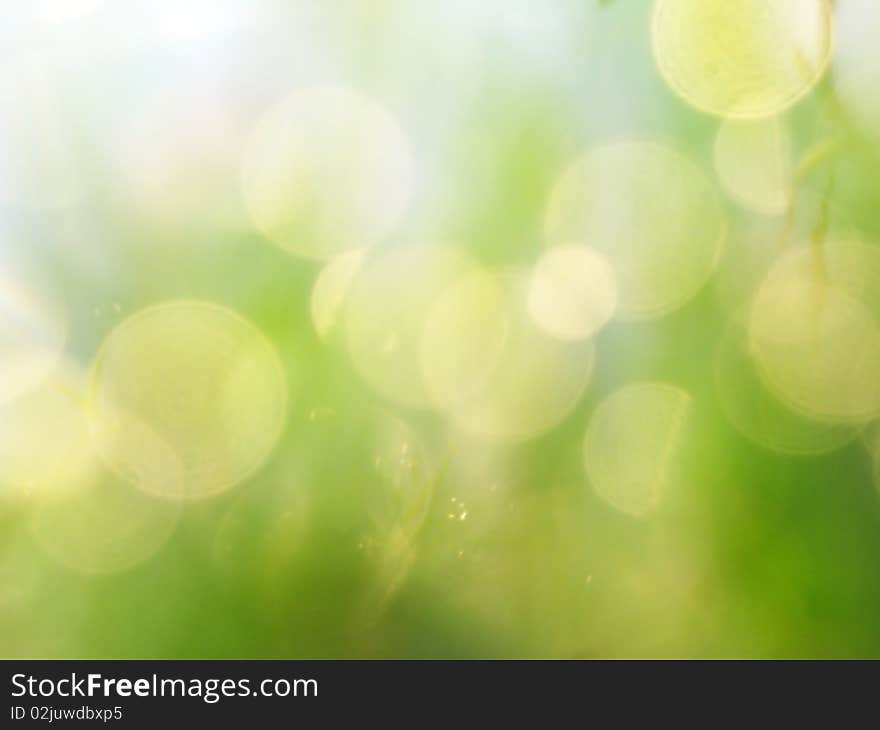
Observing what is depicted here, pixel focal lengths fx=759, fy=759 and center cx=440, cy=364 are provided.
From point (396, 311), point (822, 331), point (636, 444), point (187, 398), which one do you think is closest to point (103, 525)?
point (187, 398)

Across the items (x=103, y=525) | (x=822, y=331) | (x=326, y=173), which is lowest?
(x=103, y=525)

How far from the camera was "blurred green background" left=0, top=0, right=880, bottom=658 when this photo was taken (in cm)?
60

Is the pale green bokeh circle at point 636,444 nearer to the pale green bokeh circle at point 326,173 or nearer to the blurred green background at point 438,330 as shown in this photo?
the blurred green background at point 438,330

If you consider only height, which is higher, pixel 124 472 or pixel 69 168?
pixel 69 168

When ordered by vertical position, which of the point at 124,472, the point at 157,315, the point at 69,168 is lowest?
→ the point at 124,472

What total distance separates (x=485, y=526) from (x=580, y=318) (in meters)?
0.19

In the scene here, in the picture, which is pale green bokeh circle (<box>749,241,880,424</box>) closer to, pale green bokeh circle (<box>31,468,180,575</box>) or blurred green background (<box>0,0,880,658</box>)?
blurred green background (<box>0,0,880,658</box>)

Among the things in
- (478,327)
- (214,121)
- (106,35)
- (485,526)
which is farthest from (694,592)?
(106,35)

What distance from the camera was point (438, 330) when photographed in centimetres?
64

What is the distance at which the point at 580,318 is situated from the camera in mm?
646

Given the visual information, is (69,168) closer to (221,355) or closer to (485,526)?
(221,355)

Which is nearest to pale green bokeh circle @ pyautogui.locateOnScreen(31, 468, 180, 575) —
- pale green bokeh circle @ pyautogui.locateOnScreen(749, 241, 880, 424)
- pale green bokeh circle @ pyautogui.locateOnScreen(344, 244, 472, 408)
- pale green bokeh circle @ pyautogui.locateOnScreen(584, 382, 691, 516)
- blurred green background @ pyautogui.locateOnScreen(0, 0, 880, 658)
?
blurred green background @ pyautogui.locateOnScreen(0, 0, 880, 658)

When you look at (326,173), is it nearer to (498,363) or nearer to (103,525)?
(498,363)

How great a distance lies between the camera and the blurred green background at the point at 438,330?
60cm
